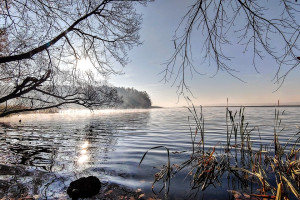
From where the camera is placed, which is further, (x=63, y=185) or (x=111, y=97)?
(x=111, y=97)

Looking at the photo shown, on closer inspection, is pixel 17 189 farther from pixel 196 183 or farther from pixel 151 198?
pixel 196 183

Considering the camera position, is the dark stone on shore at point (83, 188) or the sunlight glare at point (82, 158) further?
the sunlight glare at point (82, 158)

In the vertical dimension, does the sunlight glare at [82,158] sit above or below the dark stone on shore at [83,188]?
below

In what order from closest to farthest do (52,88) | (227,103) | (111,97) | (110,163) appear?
(227,103), (110,163), (52,88), (111,97)

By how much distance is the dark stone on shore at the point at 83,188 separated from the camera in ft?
15.4

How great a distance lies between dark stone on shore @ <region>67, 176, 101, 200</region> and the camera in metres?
4.70

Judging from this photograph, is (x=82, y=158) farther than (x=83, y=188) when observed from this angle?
Yes

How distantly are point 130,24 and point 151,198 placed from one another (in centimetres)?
707

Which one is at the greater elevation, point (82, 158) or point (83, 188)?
point (83, 188)

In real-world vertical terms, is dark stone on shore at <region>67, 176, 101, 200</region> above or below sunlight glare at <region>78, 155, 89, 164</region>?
above

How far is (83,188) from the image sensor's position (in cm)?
482

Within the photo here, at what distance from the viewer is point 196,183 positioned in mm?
5449

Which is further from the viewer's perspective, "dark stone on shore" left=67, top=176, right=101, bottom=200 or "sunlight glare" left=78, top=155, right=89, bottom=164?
"sunlight glare" left=78, top=155, right=89, bottom=164

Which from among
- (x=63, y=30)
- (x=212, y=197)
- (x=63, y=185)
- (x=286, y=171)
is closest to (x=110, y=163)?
(x=63, y=185)
